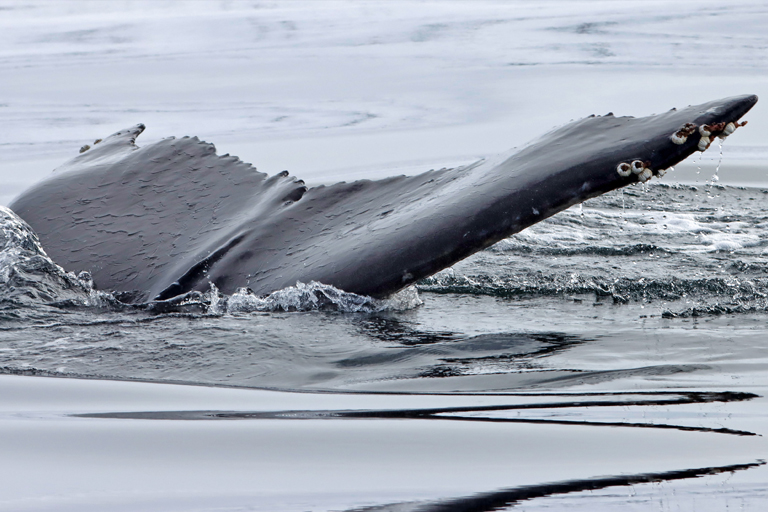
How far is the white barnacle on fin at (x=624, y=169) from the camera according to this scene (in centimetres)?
338

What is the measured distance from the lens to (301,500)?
7.78ft

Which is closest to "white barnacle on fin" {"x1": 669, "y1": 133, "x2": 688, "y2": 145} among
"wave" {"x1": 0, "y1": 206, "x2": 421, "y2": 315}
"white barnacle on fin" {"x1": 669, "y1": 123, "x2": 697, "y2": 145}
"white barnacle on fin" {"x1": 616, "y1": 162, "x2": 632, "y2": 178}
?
"white barnacle on fin" {"x1": 669, "y1": 123, "x2": 697, "y2": 145}

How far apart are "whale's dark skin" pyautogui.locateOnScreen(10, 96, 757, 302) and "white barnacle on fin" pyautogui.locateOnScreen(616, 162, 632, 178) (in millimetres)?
15

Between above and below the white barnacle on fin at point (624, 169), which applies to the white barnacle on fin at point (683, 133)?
above

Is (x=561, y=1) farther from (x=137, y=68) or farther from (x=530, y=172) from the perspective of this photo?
(x=530, y=172)

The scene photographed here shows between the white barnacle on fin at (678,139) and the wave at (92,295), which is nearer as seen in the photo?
the white barnacle on fin at (678,139)

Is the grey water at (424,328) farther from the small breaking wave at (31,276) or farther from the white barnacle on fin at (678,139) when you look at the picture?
the white barnacle on fin at (678,139)

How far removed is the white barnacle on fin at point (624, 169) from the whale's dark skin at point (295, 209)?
0.05 feet

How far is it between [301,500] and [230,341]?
1.57 m

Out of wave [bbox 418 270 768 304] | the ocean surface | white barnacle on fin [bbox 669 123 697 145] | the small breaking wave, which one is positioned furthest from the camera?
wave [bbox 418 270 768 304]

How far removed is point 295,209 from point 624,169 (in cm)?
146

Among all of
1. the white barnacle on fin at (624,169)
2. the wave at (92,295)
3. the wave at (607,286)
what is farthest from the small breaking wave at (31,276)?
the white barnacle on fin at (624,169)

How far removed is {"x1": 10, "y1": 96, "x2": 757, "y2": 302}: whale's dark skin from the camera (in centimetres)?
351

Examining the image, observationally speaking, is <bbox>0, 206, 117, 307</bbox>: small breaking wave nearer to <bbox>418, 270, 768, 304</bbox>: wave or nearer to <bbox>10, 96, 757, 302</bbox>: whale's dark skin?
<bbox>10, 96, 757, 302</bbox>: whale's dark skin
